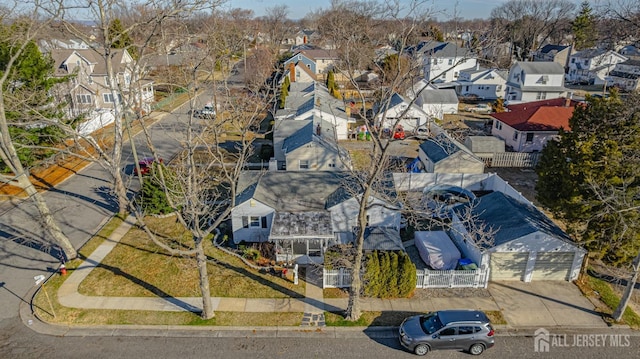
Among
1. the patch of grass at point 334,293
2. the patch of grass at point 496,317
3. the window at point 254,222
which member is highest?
the window at point 254,222

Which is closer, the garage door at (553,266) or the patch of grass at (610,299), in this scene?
the patch of grass at (610,299)

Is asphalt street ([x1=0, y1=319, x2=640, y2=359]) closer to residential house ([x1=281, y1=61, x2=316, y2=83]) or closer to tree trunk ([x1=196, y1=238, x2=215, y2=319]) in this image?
tree trunk ([x1=196, y1=238, x2=215, y2=319])

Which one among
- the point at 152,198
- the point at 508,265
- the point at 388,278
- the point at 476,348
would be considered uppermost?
the point at 152,198

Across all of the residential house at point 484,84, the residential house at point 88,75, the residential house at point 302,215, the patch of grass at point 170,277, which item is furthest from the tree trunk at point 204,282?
the residential house at point 484,84

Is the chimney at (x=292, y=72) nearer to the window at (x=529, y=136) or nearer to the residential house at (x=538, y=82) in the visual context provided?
the residential house at (x=538, y=82)

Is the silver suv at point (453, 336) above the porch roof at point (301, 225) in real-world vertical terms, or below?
below

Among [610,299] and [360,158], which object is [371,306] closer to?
[610,299]

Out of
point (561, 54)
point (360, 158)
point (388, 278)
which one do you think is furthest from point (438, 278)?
point (561, 54)
